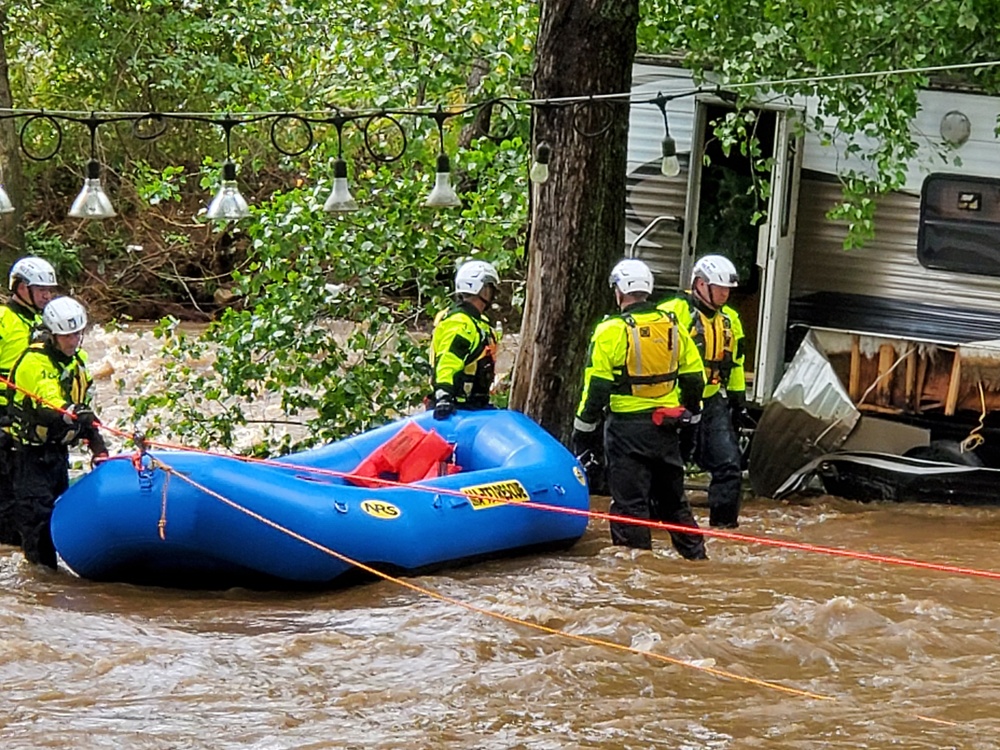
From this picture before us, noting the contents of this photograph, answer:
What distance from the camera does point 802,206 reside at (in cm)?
1005

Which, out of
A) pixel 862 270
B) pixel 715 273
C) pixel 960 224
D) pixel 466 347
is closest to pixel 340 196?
pixel 466 347

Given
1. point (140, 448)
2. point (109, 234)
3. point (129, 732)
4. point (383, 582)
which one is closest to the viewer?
point (129, 732)

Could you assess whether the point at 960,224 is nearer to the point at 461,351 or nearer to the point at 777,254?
the point at 777,254

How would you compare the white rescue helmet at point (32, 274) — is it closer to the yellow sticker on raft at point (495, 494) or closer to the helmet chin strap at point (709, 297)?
the yellow sticker on raft at point (495, 494)

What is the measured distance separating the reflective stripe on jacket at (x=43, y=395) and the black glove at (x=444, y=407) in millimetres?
2180

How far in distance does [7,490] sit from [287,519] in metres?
1.86

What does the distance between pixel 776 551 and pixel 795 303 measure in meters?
2.32

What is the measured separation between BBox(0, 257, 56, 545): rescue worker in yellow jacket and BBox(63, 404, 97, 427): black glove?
420 millimetres

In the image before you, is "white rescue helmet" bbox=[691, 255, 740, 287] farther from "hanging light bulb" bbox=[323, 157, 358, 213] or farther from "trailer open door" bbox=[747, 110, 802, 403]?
"hanging light bulb" bbox=[323, 157, 358, 213]

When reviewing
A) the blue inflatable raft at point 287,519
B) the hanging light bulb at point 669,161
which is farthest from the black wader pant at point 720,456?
the hanging light bulb at point 669,161

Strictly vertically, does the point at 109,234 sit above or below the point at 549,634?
above

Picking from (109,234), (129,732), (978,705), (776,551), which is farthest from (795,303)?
(109,234)

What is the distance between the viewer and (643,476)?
26.3 ft

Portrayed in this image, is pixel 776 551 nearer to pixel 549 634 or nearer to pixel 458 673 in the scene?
pixel 549 634
